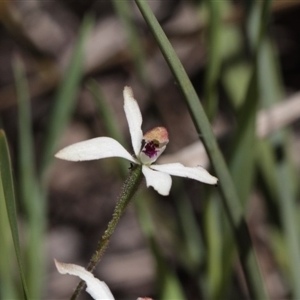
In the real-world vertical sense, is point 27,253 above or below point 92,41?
below

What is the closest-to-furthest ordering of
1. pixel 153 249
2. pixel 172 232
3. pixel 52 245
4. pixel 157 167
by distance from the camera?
pixel 157 167 < pixel 153 249 < pixel 172 232 < pixel 52 245

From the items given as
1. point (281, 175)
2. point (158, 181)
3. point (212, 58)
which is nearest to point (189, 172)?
point (158, 181)

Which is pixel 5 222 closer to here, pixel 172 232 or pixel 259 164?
pixel 172 232

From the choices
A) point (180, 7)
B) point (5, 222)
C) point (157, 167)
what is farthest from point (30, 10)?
point (157, 167)

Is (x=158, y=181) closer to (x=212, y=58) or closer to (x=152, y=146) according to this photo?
(x=152, y=146)

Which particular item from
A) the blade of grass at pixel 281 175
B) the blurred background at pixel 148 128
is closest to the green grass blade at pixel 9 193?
the blurred background at pixel 148 128

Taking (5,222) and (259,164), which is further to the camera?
(259,164)
